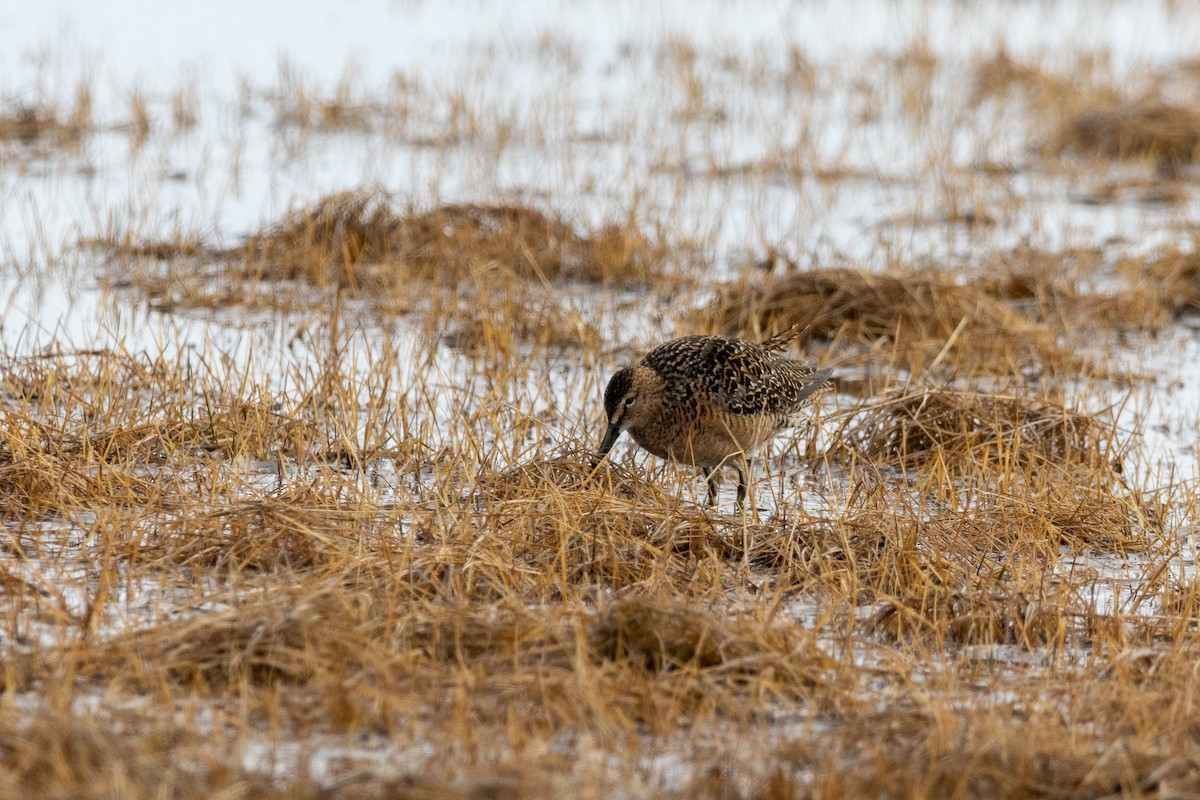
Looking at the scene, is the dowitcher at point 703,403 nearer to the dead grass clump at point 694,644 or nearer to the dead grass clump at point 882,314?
the dead grass clump at point 694,644

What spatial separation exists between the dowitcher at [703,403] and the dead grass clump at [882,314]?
1.55m

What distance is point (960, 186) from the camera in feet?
30.9

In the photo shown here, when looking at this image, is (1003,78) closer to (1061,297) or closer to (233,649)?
(1061,297)

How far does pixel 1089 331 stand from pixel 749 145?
336 cm

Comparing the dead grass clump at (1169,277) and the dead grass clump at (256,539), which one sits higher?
the dead grass clump at (1169,277)

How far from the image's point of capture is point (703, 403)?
16.9 ft

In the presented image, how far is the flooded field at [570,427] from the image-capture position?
10.8 feet

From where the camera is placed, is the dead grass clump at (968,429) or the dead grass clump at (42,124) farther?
the dead grass clump at (42,124)

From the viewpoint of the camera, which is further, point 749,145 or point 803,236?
point 749,145

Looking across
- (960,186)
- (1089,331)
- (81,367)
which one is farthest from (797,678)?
(960,186)

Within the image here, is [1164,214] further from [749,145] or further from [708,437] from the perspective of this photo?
[708,437]

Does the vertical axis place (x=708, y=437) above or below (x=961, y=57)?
below

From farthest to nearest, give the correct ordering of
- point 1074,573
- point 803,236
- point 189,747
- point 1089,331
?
point 803,236 → point 1089,331 → point 1074,573 → point 189,747

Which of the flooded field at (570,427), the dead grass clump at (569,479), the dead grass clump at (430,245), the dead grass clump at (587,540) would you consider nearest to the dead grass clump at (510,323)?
the flooded field at (570,427)
